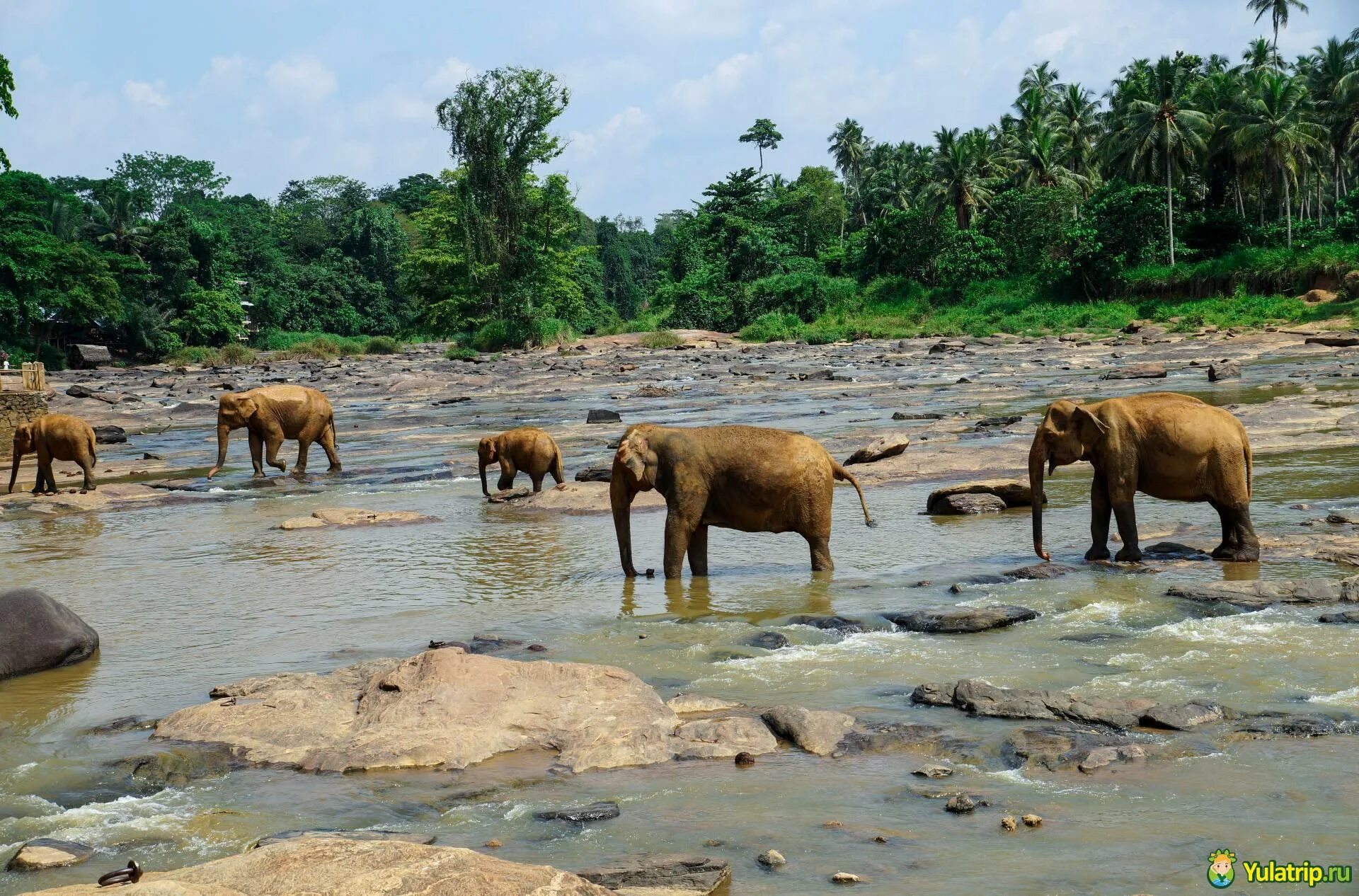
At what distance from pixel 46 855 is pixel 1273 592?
300 inches

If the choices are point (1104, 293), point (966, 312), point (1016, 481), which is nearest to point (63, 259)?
point (966, 312)

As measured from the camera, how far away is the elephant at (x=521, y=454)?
673 inches

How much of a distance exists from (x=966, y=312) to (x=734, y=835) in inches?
2600

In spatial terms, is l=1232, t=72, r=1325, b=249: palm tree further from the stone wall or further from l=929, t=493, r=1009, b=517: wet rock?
the stone wall

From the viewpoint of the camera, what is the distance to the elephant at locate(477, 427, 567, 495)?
17.1m

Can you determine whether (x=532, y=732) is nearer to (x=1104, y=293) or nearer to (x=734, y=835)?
(x=734, y=835)

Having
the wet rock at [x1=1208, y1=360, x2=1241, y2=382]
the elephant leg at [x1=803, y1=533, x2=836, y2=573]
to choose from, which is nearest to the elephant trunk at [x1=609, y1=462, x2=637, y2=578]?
the elephant leg at [x1=803, y1=533, x2=836, y2=573]

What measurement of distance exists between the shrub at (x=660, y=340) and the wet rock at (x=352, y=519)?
169ft

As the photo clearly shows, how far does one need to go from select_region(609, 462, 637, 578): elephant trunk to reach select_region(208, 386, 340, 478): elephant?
11331 mm

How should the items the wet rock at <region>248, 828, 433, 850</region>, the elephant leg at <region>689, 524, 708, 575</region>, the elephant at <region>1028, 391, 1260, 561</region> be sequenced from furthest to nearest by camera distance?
the elephant leg at <region>689, 524, 708, 575</region>
the elephant at <region>1028, 391, 1260, 561</region>
the wet rock at <region>248, 828, 433, 850</region>

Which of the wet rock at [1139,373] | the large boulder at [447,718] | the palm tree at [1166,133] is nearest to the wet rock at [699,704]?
the large boulder at [447,718]

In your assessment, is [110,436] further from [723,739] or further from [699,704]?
[723,739]

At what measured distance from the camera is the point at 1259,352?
4188 cm

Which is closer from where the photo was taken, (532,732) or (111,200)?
(532,732)
